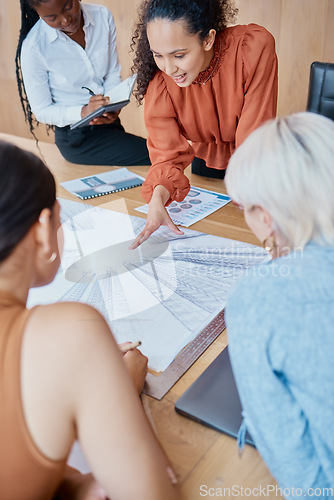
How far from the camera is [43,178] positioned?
558mm

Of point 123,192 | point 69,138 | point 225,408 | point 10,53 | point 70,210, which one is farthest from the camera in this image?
point 10,53

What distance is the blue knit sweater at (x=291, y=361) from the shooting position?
0.53m

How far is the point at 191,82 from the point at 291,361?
0.97 m

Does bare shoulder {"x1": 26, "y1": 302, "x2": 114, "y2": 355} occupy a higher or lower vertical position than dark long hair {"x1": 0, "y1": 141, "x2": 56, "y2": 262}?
lower

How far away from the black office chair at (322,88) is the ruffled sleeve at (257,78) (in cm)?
26

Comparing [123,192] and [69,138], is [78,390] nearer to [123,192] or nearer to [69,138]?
[123,192]

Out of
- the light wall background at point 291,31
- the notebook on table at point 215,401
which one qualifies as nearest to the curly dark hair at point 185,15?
the notebook on table at point 215,401

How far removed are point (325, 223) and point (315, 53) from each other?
202 cm

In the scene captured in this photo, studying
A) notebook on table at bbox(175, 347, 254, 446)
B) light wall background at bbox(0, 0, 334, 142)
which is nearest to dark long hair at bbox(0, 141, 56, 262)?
notebook on table at bbox(175, 347, 254, 446)

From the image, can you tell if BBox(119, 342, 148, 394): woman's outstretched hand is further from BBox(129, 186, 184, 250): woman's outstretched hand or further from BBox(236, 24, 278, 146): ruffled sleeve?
BBox(236, 24, 278, 146): ruffled sleeve

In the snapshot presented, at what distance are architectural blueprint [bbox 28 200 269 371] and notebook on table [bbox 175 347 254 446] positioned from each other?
0.28 ft

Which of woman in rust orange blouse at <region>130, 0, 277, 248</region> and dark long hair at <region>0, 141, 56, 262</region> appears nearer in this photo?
dark long hair at <region>0, 141, 56, 262</region>

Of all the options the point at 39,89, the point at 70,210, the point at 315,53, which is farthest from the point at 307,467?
the point at 315,53

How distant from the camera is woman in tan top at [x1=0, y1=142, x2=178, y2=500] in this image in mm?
484
